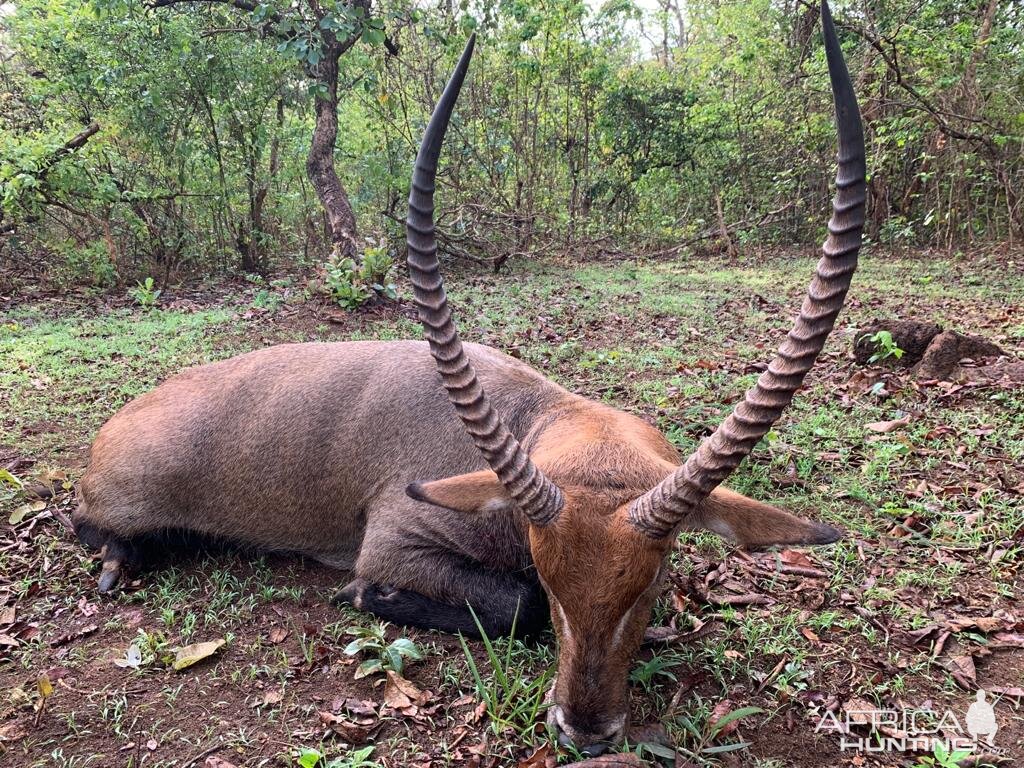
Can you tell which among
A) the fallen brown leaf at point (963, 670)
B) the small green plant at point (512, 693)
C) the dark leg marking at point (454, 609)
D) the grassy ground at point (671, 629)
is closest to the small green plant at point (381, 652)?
the grassy ground at point (671, 629)

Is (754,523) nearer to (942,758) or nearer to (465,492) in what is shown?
(942,758)

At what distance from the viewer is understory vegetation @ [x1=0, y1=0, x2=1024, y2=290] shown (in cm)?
1208

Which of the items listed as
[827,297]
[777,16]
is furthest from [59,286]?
[777,16]

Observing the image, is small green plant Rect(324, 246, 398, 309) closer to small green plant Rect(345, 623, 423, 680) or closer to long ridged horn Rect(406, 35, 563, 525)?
small green plant Rect(345, 623, 423, 680)

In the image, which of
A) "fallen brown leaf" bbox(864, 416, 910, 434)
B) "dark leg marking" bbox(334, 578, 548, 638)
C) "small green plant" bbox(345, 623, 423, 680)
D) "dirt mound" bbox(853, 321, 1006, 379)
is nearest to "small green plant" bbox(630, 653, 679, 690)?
"dark leg marking" bbox(334, 578, 548, 638)

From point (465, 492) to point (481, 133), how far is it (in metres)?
14.7

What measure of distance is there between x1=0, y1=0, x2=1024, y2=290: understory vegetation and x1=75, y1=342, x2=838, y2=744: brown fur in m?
5.49

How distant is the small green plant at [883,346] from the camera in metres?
6.64

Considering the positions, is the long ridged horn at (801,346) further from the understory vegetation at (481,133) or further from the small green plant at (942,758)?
the understory vegetation at (481,133)

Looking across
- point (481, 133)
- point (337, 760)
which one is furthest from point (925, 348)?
point (481, 133)

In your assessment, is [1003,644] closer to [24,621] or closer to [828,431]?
[828,431]

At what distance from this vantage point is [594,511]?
9.19 feet

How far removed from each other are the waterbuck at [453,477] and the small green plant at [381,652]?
0.26 metres

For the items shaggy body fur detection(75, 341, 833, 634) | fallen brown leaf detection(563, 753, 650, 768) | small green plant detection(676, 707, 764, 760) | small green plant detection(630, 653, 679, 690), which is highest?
shaggy body fur detection(75, 341, 833, 634)
